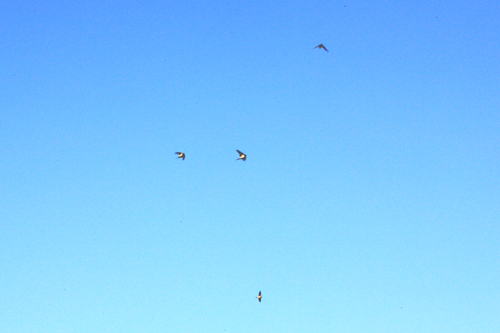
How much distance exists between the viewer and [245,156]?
80.6m

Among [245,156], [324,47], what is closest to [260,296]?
[245,156]

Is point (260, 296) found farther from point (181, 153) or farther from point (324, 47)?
point (324, 47)

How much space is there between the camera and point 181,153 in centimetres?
7906


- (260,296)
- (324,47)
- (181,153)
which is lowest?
(260,296)

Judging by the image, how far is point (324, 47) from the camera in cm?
8075

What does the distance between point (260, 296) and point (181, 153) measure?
60.0 feet

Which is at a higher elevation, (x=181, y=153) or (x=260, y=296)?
(x=181, y=153)

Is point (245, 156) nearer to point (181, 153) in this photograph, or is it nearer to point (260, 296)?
point (181, 153)

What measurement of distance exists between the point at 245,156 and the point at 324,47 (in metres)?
14.7

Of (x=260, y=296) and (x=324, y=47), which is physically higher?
(x=324, y=47)

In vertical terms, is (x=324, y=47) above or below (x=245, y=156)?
above

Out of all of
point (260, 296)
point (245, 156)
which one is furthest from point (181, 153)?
point (260, 296)

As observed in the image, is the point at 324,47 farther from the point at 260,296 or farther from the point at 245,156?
the point at 260,296
